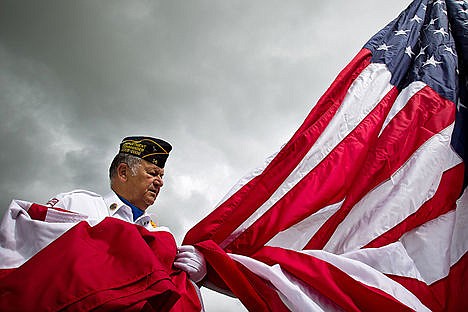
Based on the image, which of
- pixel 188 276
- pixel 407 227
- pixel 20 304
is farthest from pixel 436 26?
pixel 20 304

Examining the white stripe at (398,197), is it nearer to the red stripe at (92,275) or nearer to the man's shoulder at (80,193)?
the red stripe at (92,275)

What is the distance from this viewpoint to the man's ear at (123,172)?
502 centimetres

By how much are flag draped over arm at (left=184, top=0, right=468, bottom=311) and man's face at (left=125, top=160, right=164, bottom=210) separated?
1.12 m

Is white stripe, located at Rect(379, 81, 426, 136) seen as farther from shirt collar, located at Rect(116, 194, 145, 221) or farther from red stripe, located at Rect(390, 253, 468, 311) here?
shirt collar, located at Rect(116, 194, 145, 221)

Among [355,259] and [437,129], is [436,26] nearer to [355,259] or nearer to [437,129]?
[437,129]

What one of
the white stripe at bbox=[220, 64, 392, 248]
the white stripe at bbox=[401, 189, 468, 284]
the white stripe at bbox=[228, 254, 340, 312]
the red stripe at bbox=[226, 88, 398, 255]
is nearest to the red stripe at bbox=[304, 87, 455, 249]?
the red stripe at bbox=[226, 88, 398, 255]

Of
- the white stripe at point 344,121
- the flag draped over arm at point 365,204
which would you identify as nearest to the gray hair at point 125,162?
the flag draped over arm at point 365,204

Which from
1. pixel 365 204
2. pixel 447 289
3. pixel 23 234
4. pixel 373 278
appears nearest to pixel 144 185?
pixel 23 234

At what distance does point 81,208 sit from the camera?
161 inches

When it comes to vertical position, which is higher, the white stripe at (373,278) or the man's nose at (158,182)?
the man's nose at (158,182)

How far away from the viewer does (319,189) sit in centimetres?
417

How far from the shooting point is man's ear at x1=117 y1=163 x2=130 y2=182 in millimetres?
5016

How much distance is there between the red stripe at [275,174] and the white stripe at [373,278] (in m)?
0.98

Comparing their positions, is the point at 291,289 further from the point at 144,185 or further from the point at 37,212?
the point at 144,185
